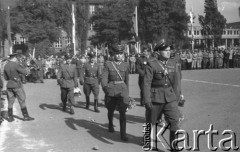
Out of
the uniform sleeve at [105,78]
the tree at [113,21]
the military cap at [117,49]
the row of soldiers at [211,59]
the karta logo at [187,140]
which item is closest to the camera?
the karta logo at [187,140]

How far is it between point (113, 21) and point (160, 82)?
59.4m

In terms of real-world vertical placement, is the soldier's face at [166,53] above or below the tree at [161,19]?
below

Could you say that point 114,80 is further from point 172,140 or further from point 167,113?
point 172,140

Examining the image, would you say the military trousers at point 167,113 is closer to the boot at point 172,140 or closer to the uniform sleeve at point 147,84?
the boot at point 172,140

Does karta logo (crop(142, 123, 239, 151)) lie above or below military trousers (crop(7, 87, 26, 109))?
below

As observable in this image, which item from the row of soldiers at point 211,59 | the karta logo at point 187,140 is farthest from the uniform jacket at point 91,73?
the row of soldiers at point 211,59

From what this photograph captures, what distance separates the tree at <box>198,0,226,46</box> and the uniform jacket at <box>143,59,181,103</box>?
90.6 m

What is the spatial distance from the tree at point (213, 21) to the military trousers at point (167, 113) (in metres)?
Result: 90.7

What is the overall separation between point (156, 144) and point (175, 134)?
540mm

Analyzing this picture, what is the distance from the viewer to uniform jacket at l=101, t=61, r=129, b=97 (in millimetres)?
8500

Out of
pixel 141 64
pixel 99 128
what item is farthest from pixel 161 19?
pixel 99 128

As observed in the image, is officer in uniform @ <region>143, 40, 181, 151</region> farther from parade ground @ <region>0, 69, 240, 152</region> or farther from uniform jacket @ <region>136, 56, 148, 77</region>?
uniform jacket @ <region>136, 56, 148, 77</region>

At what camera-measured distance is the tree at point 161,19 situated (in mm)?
60688

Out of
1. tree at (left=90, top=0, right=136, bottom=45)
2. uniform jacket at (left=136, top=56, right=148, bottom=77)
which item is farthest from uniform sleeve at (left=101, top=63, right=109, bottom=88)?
tree at (left=90, top=0, right=136, bottom=45)
